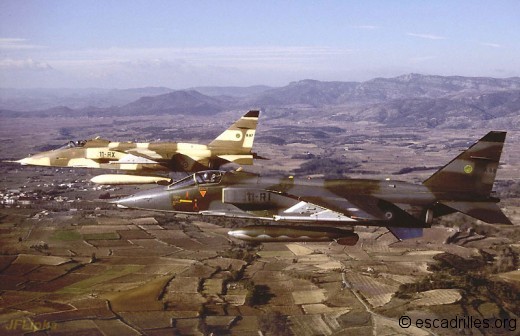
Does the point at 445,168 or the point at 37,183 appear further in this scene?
the point at 37,183

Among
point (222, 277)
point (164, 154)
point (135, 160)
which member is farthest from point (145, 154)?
point (222, 277)

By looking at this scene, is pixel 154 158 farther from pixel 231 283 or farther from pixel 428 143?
pixel 428 143

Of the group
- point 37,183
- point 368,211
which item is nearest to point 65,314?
point 368,211

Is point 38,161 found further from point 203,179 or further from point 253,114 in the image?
point 203,179

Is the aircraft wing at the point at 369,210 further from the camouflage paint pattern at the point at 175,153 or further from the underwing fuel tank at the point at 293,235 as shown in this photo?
the camouflage paint pattern at the point at 175,153

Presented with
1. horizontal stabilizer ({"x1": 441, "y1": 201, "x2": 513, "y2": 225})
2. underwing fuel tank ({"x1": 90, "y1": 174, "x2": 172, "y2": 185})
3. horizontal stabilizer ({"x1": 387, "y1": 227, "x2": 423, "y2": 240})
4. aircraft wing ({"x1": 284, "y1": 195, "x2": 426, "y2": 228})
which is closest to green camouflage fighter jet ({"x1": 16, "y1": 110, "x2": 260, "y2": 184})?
underwing fuel tank ({"x1": 90, "y1": 174, "x2": 172, "y2": 185})

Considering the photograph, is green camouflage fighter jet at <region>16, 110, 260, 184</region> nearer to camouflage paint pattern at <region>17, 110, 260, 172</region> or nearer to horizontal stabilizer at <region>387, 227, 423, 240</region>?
camouflage paint pattern at <region>17, 110, 260, 172</region>
